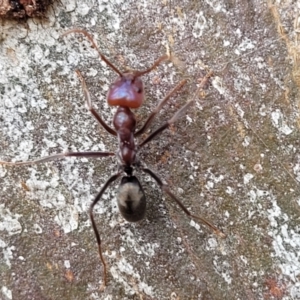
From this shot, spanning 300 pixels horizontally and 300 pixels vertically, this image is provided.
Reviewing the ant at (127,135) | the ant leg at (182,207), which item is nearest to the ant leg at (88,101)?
the ant at (127,135)

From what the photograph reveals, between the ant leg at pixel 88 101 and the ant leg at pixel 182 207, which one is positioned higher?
the ant leg at pixel 88 101

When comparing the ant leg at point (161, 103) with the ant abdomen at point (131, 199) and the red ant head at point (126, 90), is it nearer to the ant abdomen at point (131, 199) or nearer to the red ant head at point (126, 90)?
the red ant head at point (126, 90)

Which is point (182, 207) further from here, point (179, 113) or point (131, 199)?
point (179, 113)

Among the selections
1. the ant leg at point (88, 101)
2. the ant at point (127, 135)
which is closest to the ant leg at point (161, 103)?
the ant at point (127, 135)

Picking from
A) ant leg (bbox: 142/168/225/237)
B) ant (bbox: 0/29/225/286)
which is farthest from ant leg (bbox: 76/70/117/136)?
ant leg (bbox: 142/168/225/237)

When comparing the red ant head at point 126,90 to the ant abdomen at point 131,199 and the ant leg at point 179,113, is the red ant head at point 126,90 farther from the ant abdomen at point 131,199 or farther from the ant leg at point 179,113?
the ant abdomen at point 131,199

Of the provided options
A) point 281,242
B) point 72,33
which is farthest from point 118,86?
point 281,242

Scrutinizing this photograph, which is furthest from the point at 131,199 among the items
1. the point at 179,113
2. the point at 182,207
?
the point at 179,113
